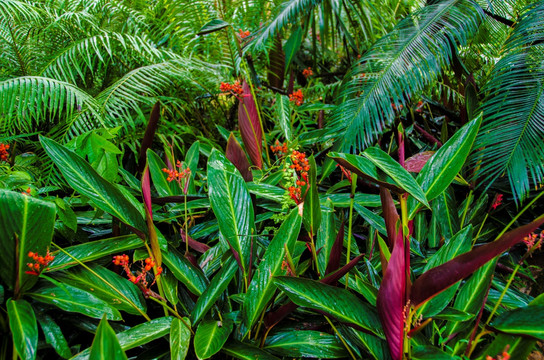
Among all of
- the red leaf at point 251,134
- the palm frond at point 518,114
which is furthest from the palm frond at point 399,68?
the red leaf at point 251,134

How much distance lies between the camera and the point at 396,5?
7.91 feet

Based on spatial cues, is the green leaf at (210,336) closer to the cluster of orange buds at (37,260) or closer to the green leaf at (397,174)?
the cluster of orange buds at (37,260)

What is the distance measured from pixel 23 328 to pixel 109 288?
0.21m

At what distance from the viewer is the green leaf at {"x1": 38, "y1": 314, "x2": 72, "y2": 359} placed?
85 cm

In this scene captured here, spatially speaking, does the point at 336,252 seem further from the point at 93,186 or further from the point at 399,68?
the point at 399,68

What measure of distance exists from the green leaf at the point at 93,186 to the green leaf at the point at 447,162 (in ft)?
2.40

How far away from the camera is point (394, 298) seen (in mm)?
726

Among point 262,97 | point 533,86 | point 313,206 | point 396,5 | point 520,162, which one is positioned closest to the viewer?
point 313,206

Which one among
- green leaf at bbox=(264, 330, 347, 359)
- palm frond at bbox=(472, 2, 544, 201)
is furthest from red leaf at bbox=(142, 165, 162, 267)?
palm frond at bbox=(472, 2, 544, 201)

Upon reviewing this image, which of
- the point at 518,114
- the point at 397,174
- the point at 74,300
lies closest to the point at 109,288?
the point at 74,300

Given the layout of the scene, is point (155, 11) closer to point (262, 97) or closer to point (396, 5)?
point (262, 97)

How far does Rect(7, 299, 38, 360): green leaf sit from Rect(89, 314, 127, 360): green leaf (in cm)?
25

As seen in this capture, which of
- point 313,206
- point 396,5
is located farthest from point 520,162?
point 396,5

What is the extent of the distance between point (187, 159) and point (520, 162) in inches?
43.6
